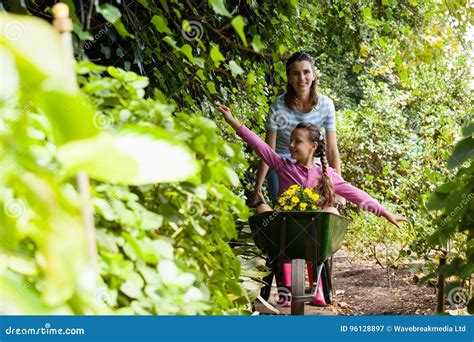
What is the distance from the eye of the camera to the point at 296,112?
353 cm

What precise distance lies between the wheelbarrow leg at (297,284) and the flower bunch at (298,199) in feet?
1.64

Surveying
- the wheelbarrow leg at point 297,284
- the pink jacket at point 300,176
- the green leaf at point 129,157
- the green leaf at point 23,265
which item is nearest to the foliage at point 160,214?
the green leaf at point 23,265

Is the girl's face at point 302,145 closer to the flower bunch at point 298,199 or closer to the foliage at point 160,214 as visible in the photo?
the flower bunch at point 298,199

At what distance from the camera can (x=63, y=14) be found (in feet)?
1.37

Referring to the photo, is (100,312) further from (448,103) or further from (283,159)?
(448,103)

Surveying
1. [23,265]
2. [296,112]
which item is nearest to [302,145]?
[296,112]

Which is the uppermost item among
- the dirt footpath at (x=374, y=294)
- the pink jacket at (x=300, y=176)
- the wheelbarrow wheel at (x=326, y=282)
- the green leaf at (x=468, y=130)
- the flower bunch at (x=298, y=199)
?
A: the green leaf at (x=468, y=130)

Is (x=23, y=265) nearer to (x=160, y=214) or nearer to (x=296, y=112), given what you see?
(x=160, y=214)

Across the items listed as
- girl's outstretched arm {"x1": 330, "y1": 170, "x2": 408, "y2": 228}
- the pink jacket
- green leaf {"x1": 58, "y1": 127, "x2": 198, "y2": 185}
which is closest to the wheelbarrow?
girl's outstretched arm {"x1": 330, "y1": 170, "x2": 408, "y2": 228}

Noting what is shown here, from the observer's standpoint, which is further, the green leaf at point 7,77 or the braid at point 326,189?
the braid at point 326,189

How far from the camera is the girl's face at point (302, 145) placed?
334cm

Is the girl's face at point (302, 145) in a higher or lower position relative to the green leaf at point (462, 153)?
lower

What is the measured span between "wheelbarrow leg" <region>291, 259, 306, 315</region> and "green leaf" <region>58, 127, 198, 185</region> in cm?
232
